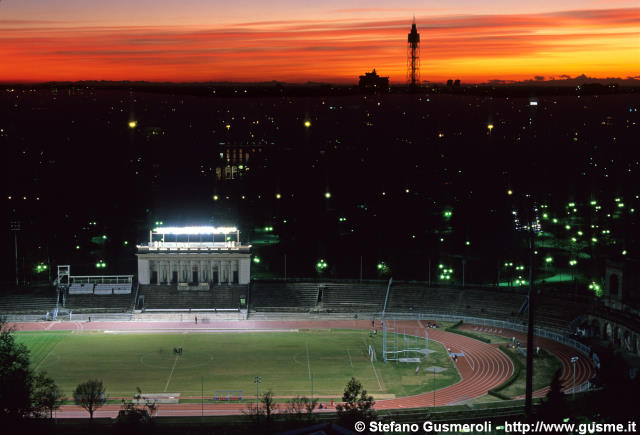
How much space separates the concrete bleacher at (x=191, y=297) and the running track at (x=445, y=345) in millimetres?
4008

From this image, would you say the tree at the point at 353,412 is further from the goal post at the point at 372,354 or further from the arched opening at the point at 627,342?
the arched opening at the point at 627,342

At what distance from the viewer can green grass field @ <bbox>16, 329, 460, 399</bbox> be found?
58.6 m

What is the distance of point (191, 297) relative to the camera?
87188 millimetres

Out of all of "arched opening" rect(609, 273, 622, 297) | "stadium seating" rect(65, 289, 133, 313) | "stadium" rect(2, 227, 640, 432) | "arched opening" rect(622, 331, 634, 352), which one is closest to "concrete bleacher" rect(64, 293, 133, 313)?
"stadium seating" rect(65, 289, 133, 313)

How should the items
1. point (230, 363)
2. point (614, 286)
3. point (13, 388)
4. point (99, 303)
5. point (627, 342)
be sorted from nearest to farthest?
point (13, 388)
point (627, 342)
point (230, 363)
point (614, 286)
point (99, 303)

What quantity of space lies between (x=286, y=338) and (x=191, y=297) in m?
17.2

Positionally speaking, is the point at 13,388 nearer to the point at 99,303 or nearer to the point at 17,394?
the point at 17,394

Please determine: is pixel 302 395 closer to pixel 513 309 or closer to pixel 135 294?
pixel 513 309

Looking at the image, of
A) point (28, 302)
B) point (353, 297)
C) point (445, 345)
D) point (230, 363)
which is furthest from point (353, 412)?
point (28, 302)

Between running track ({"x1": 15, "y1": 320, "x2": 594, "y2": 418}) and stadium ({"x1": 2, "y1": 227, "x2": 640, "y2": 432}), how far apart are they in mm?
175

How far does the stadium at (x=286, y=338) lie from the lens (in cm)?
5644

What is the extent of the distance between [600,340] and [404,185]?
82.1 m

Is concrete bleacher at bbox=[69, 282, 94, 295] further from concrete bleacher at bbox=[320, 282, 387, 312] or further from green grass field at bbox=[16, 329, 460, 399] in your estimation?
concrete bleacher at bbox=[320, 282, 387, 312]

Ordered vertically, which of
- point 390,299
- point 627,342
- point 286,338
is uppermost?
point 390,299
